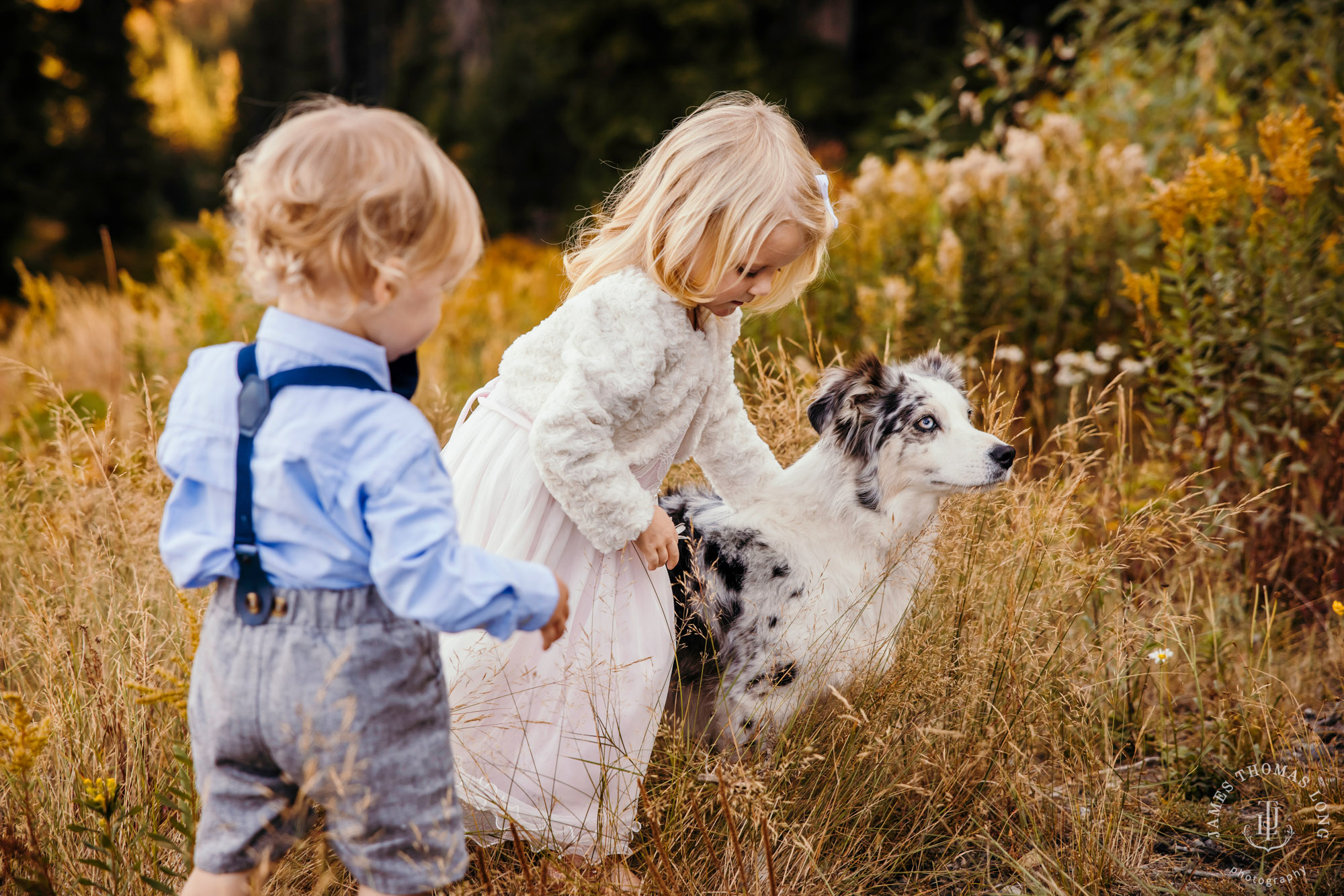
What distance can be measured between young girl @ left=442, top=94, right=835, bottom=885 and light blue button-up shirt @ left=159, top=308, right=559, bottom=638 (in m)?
0.62

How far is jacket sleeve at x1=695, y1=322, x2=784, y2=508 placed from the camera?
2451 mm

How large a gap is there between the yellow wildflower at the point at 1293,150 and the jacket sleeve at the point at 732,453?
2.24 metres

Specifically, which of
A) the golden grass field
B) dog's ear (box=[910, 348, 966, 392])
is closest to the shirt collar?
the golden grass field

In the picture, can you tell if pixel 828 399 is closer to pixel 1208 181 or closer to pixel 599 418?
pixel 599 418

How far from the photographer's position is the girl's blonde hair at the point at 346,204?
1382mm

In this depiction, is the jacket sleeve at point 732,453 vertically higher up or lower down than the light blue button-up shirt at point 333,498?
lower down

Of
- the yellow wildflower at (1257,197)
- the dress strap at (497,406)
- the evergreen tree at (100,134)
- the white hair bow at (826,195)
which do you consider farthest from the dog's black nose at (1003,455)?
the evergreen tree at (100,134)

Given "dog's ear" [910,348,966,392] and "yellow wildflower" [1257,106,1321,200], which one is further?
"yellow wildflower" [1257,106,1321,200]

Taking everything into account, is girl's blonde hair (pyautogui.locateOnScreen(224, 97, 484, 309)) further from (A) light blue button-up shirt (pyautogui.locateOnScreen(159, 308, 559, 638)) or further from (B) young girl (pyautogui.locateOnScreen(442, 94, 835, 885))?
(B) young girl (pyautogui.locateOnScreen(442, 94, 835, 885))

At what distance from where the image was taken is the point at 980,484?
7.55 feet

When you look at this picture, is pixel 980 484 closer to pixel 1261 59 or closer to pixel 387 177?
pixel 387 177

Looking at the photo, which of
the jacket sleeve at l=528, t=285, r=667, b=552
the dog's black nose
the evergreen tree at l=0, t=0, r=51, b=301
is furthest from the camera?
the evergreen tree at l=0, t=0, r=51, b=301

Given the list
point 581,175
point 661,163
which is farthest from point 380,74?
point 661,163

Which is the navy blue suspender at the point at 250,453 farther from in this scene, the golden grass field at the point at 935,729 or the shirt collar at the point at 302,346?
the golden grass field at the point at 935,729
